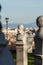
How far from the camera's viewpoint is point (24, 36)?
617 cm

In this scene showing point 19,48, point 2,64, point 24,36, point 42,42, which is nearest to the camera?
point 2,64

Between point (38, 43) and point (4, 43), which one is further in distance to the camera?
point (38, 43)

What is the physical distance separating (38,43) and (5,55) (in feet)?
2.25

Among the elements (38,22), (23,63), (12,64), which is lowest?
(23,63)

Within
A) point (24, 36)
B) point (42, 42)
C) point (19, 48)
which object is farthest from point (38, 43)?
point (24, 36)

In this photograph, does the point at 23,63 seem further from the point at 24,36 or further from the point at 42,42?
the point at 42,42

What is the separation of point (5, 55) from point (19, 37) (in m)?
4.49

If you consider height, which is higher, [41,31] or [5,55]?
[41,31]

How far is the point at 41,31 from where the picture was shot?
242 cm

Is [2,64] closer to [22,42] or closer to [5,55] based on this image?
[5,55]

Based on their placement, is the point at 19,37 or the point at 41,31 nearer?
the point at 41,31

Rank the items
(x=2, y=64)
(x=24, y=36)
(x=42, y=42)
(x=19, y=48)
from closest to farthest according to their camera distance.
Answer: (x=2, y=64), (x=42, y=42), (x=19, y=48), (x=24, y=36)

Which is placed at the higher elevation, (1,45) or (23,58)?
(1,45)

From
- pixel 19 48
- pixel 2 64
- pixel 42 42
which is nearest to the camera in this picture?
pixel 2 64
